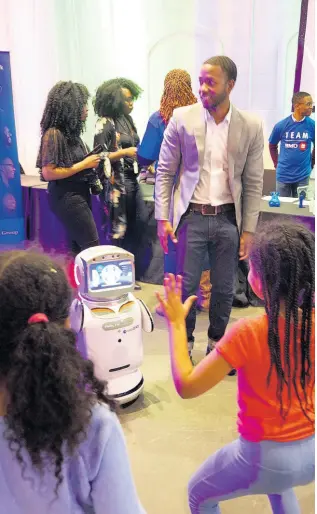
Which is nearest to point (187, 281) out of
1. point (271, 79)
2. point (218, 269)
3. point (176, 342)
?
point (218, 269)

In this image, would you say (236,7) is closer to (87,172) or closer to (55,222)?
(55,222)

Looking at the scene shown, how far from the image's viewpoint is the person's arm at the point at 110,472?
92cm

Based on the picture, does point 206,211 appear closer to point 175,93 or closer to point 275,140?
point 175,93

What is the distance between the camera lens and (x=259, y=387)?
1.24 metres

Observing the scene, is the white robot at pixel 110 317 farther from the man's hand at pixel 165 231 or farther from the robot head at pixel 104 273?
the man's hand at pixel 165 231

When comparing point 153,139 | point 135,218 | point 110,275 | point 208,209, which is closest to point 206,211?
point 208,209

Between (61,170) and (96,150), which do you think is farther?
(96,150)

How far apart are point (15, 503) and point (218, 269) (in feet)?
5.79

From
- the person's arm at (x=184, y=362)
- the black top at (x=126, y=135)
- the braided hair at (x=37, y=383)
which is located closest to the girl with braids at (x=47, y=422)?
the braided hair at (x=37, y=383)

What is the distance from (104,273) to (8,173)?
2.79 metres

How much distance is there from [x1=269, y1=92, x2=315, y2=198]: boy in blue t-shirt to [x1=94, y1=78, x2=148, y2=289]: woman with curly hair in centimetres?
136

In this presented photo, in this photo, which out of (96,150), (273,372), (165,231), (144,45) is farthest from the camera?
(144,45)

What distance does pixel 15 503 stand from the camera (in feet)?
→ 3.09

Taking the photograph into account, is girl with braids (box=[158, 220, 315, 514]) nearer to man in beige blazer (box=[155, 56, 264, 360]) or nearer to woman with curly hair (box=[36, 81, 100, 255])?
man in beige blazer (box=[155, 56, 264, 360])
